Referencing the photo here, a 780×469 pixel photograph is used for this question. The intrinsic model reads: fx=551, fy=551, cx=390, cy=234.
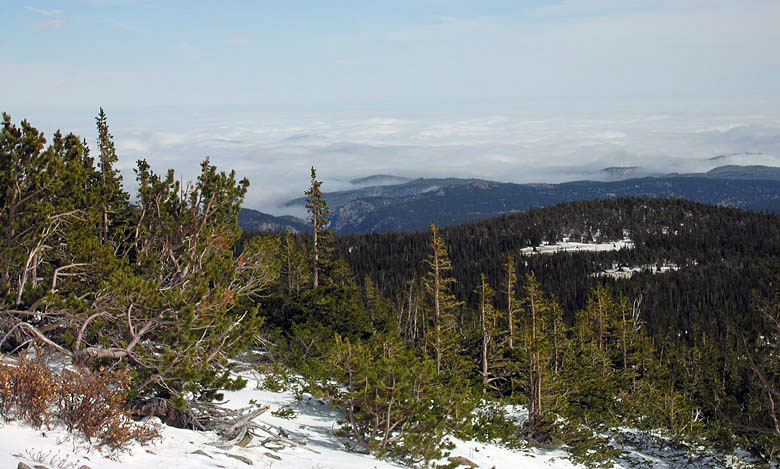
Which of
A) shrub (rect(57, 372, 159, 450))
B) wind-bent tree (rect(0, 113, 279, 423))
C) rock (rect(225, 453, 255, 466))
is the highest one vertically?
wind-bent tree (rect(0, 113, 279, 423))

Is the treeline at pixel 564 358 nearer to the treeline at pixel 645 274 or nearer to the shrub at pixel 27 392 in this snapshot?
the shrub at pixel 27 392

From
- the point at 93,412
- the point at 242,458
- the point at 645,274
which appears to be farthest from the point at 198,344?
the point at 645,274

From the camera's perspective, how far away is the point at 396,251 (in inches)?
7431

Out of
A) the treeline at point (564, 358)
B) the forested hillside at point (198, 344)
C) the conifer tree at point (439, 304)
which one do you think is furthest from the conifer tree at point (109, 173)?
the conifer tree at point (439, 304)

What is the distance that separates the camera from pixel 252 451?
10930 millimetres

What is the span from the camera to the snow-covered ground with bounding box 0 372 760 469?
8242 mm

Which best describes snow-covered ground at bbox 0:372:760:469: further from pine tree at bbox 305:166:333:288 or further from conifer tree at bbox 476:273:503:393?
pine tree at bbox 305:166:333:288

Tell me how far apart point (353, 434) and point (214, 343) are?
4354 millimetres

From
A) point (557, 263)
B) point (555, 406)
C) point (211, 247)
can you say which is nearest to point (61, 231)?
point (211, 247)

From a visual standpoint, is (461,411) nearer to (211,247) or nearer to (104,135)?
(211,247)

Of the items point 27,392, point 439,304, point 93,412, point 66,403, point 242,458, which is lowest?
point 439,304

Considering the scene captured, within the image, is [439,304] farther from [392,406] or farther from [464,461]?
[392,406]

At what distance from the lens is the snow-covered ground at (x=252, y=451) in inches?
324

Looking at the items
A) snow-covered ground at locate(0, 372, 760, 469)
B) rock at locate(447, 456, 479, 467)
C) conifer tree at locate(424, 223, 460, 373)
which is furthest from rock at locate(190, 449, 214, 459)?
conifer tree at locate(424, 223, 460, 373)
